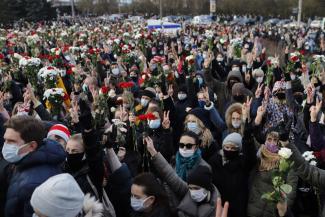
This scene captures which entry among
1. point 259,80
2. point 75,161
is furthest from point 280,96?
point 75,161

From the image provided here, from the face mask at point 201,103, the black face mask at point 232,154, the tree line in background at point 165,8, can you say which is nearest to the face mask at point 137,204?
the black face mask at point 232,154

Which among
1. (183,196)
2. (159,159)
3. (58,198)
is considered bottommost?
(183,196)

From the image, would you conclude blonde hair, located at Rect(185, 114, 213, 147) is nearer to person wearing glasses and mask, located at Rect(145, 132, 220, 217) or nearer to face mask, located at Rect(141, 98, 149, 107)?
person wearing glasses and mask, located at Rect(145, 132, 220, 217)

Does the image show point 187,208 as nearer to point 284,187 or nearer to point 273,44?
point 284,187

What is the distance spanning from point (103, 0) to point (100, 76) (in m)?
60.0

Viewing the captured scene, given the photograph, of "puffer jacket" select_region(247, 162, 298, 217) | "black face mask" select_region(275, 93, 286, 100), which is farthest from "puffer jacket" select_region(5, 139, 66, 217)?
"black face mask" select_region(275, 93, 286, 100)

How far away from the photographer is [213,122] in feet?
21.1

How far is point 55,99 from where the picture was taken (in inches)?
236

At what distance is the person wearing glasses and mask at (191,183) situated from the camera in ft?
13.0

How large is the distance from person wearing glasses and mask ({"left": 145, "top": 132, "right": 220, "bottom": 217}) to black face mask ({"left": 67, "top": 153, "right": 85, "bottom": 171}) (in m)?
0.76

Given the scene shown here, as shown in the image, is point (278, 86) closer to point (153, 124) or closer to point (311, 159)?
point (153, 124)

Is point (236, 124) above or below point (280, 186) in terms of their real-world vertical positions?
below

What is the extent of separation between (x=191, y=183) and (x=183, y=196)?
28 centimetres

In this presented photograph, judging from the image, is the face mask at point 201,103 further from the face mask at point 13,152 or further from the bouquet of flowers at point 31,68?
the face mask at point 13,152
